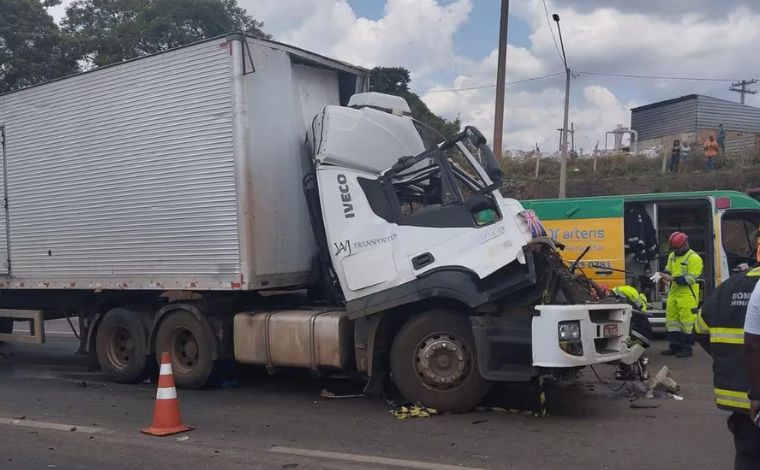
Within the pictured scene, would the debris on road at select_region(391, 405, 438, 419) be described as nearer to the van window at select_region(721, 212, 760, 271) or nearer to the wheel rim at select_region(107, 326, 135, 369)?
the wheel rim at select_region(107, 326, 135, 369)

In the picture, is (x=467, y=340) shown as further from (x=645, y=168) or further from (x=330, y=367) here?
(x=645, y=168)

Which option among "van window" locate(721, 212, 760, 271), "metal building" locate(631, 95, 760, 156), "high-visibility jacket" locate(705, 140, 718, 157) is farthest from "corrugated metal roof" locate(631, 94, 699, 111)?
"van window" locate(721, 212, 760, 271)

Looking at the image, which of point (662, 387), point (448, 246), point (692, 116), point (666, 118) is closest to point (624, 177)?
point (692, 116)

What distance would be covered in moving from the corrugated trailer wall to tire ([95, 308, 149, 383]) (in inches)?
17.9

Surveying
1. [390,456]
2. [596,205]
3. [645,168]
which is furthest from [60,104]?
[645,168]

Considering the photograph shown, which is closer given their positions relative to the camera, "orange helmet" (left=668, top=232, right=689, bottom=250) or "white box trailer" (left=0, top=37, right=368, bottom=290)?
"white box trailer" (left=0, top=37, right=368, bottom=290)

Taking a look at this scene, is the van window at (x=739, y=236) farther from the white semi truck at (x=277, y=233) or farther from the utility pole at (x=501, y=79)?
the utility pole at (x=501, y=79)

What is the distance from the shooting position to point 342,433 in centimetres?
635

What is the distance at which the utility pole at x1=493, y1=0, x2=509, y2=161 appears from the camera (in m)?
16.4

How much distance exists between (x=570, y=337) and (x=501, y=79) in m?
11.1

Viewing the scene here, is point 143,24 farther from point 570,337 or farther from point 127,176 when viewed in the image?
point 570,337

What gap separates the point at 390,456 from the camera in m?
5.61

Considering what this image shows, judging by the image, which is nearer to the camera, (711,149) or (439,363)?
(439,363)

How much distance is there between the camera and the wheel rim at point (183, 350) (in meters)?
8.35
